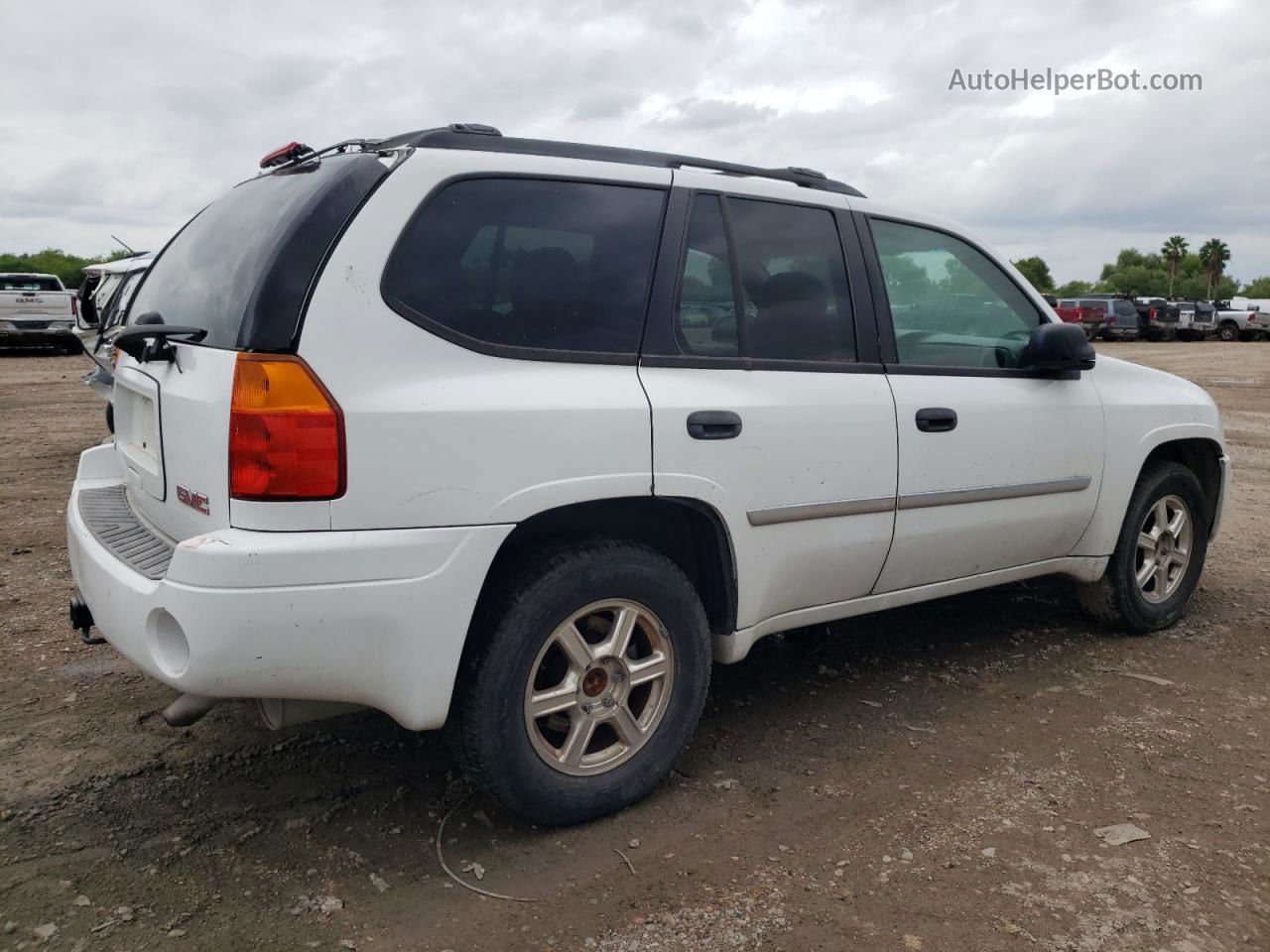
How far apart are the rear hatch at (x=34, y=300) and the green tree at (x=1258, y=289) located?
4258 inches

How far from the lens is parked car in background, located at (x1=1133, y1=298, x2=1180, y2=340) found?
3481 centimetres

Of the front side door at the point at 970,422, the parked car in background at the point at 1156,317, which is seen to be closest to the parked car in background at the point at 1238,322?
the parked car in background at the point at 1156,317

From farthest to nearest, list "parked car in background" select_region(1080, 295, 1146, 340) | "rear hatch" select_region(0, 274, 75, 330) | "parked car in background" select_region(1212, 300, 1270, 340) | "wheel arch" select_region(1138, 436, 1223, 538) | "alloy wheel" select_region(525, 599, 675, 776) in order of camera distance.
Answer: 1. "parked car in background" select_region(1212, 300, 1270, 340)
2. "parked car in background" select_region(1080, 295, 1146, 340)
3. "rear hatch" select_region(0, 274, 75, 330)
4. "wheel arch" select_region(1138, 436, 1223, 538)
5. "alloy wheel" select_region(525, 599, 675, 776)

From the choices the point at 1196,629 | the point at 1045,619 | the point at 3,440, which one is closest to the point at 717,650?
the point at 1045,619

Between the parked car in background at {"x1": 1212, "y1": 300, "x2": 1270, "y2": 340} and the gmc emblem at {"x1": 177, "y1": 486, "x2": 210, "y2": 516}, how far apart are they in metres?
40.3

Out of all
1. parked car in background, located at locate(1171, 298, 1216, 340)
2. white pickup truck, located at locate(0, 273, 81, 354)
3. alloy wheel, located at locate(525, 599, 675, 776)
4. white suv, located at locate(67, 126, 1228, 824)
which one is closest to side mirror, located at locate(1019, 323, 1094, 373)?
white suv, located at locate(67, 126, 1228, 824)

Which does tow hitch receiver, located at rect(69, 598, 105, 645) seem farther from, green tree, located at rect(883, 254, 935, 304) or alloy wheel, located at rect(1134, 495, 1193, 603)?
alloy wheel, located at rect(1134, 495, 1193, 603)

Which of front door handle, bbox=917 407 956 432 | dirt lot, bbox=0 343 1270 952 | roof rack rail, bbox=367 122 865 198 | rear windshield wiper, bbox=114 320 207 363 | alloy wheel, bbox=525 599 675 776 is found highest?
roof rack rail, bbox=367 122 865 198

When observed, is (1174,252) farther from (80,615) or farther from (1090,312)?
(80,615)

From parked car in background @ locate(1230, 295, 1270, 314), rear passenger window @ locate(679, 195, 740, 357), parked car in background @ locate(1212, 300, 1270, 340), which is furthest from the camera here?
parked car in background @ locate(1230, 295, 1270, 314)

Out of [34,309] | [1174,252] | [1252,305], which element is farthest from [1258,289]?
[34,309]

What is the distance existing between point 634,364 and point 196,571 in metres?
1.22

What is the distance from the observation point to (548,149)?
2.99m

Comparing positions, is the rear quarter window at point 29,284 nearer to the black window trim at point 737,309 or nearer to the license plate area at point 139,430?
the license plate area at point 139,430
